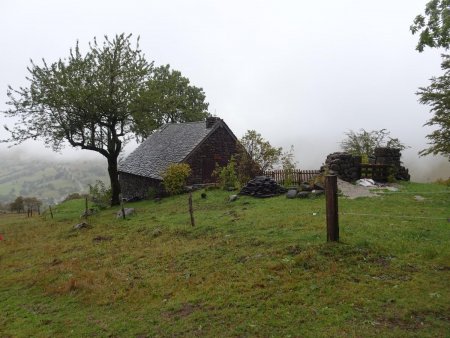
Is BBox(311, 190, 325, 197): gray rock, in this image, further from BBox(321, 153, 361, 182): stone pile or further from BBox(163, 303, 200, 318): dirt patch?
BBox(163, 303, 200, 318): dirt patch

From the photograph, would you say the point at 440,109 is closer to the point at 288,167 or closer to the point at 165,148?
the point at 288,167

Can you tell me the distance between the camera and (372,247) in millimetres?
10789

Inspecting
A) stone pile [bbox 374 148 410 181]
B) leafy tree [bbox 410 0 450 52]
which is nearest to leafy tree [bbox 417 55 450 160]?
stone pile [bbox 374 148 410 181]

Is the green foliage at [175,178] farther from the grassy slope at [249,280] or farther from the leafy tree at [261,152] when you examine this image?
the grassy slope at [249,280]

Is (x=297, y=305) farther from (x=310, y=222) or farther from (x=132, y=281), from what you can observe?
(x=310, y=222)

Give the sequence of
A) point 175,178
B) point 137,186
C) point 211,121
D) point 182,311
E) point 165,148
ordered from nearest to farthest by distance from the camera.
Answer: point 182,311 → point 175,178 → point 211,121 → point 165,148 → point 137,186

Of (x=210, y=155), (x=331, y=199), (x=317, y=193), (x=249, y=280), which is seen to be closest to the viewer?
(x=249, y=280)

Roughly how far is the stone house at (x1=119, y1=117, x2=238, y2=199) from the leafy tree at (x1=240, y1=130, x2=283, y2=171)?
3350mm

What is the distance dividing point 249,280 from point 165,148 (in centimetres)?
3087

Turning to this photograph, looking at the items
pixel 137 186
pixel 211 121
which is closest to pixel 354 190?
pixel 211 121

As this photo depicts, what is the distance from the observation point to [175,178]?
3191 centimetres

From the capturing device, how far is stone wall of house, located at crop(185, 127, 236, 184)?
34969 mm

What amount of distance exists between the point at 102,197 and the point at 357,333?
39585 millimetres

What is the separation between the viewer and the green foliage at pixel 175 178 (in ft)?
105
